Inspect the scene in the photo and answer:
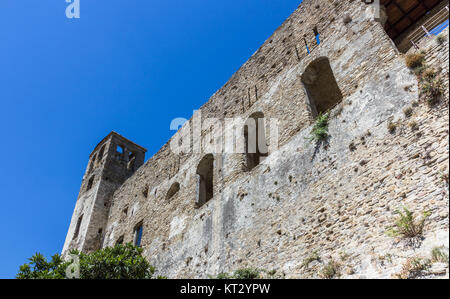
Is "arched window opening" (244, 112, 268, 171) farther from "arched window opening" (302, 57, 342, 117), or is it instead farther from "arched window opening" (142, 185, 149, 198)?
"arched window opening" (142, 185, 149, 198)

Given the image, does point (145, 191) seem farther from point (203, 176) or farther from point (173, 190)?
point (203, 176)

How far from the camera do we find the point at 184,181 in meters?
12.8

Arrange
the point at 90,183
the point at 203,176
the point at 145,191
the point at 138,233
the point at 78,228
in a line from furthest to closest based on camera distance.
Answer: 1. the point at 90,183
2. the point at 78,228
3. the point at 145,191
4. the point at 138,233
5. the point at 203,176

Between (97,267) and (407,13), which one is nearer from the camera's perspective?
(97,267)

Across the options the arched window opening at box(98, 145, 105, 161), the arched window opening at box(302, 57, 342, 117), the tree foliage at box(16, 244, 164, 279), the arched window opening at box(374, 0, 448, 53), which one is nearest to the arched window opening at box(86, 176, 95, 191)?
the arched window opening at box(98, 145, 105, 161)

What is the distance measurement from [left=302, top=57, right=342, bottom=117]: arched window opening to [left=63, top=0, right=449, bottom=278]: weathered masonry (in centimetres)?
4

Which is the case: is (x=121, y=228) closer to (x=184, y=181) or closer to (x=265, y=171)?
(x=184, y=181)

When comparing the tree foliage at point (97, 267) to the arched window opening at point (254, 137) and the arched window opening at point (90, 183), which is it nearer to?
the arched window opening at point (254, 137)

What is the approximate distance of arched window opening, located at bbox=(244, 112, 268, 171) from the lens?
10.4 meters

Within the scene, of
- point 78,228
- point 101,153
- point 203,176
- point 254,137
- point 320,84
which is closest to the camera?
point 320,84

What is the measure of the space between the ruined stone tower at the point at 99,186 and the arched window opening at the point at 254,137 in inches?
410

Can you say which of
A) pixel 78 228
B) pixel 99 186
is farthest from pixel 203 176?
pixel 78 228

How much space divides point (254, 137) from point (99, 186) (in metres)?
11.8

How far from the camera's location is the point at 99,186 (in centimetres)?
1928
